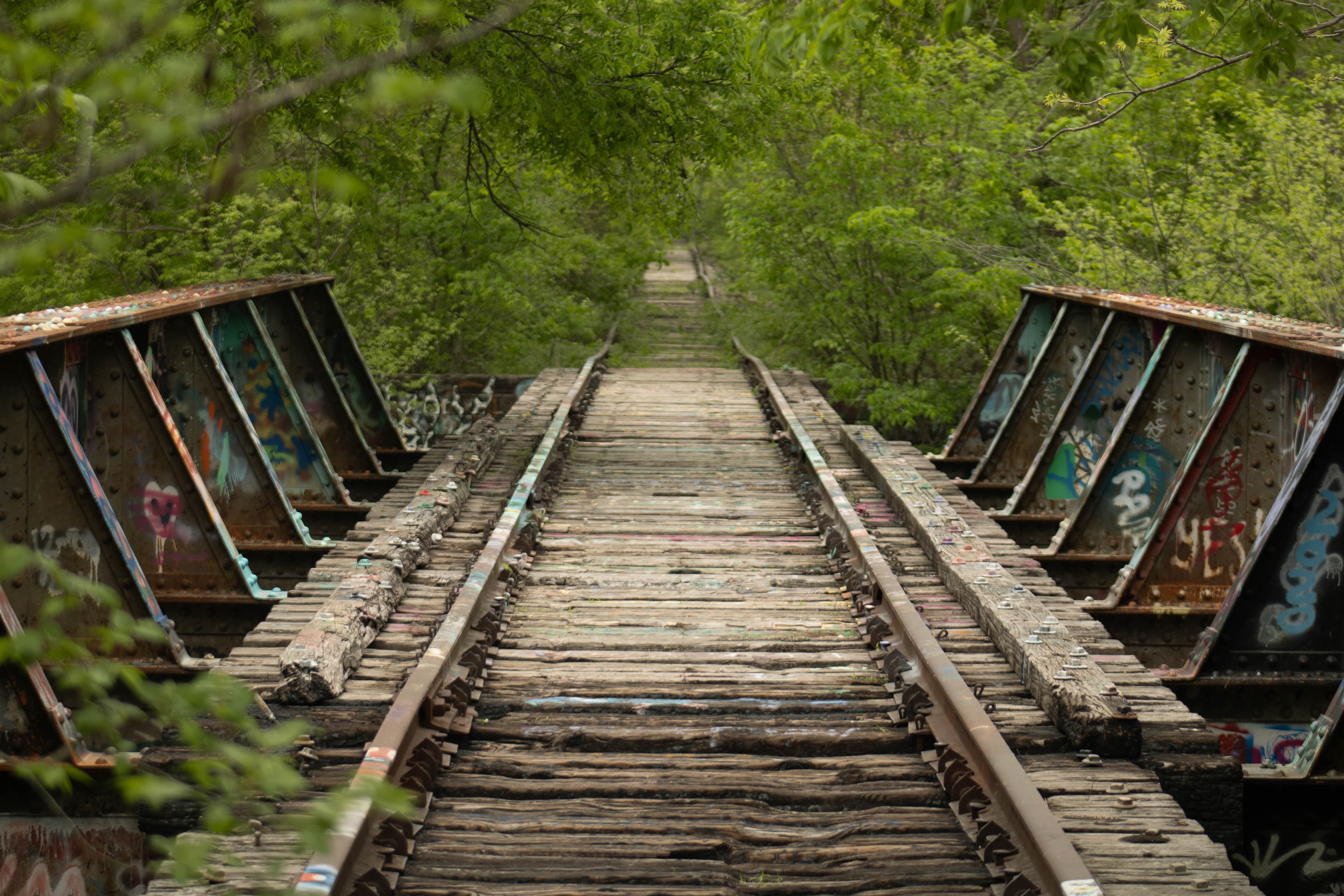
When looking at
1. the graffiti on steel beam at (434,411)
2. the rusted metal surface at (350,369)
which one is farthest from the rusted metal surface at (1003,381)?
the graffiti on steel beam at (434,411)

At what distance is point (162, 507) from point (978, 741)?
521 centimetres

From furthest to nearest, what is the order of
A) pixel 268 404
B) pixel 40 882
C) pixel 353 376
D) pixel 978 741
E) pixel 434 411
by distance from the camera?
pixel 434 411 → pixel 353 376 → pixel 268 404 → pixel 40 882 → pixel 978 741

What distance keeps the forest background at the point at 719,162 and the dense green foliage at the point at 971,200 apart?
0.07 m

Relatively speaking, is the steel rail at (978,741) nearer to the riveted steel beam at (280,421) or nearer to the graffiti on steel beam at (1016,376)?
the riveted steel beam at (280,421)

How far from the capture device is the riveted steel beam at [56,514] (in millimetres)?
5578

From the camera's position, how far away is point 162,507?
279 inches

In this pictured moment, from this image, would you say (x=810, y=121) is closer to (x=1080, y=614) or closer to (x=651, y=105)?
(x=651, y=105)

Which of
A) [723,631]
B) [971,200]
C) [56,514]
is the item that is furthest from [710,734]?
[971,200]

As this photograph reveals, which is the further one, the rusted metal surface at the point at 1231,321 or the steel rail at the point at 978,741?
the rusted metal surface at the point at 1231,321

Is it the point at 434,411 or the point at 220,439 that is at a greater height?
the point at 220,439

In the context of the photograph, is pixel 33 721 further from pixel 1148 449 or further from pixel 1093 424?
pixel 1093 424

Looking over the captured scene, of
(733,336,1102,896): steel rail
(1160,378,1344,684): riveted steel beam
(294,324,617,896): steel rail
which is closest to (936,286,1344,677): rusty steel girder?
(1160,378,1344,684): riveted steel beam

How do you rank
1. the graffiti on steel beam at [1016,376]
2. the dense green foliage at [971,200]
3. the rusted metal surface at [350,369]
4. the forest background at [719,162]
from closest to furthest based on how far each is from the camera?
1. the forest background at [719,162]
2. the rusted metal surface at [350,369]
3. the graffiti on steel beam at [1016,376]
4. the dense green foliage at [971,200]

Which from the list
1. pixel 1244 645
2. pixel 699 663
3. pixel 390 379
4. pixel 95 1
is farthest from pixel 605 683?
pixel 390 379
